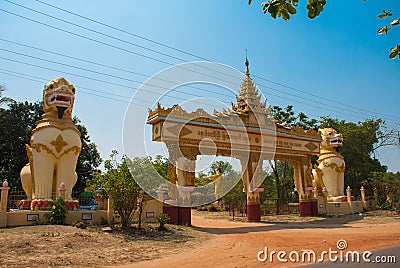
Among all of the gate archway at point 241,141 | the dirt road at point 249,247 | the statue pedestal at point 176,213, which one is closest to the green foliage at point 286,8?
the dirt road at point 249,247

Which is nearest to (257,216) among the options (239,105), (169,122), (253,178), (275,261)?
(253,178)

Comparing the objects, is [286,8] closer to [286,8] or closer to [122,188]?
[286,8]

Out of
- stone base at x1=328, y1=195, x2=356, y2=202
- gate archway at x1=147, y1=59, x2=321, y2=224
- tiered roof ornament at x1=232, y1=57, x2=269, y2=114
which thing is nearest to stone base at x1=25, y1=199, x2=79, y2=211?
gate archway at x1=147, y1=59, x2=321, y2=224

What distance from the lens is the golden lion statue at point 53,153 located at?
1349 centimetres

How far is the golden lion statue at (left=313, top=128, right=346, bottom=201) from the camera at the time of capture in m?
24.1

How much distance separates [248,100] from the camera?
1877 centimetres

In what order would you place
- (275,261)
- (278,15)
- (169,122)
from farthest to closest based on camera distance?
(169,122), (275,261), (278,15)

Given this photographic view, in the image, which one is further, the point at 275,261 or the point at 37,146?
the point at 37,146

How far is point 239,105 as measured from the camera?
18.8 meters

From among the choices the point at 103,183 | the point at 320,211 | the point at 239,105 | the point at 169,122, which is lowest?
the point at 320,211

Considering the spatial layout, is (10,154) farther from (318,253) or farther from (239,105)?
(318,253)

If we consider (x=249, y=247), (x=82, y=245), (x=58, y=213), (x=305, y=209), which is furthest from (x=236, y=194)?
(x=82, y=245)

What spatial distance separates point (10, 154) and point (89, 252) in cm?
2217

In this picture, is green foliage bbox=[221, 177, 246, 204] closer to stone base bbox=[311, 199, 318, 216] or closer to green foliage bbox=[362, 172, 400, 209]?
green foliage bbox=[362, 172, 400, 209]
